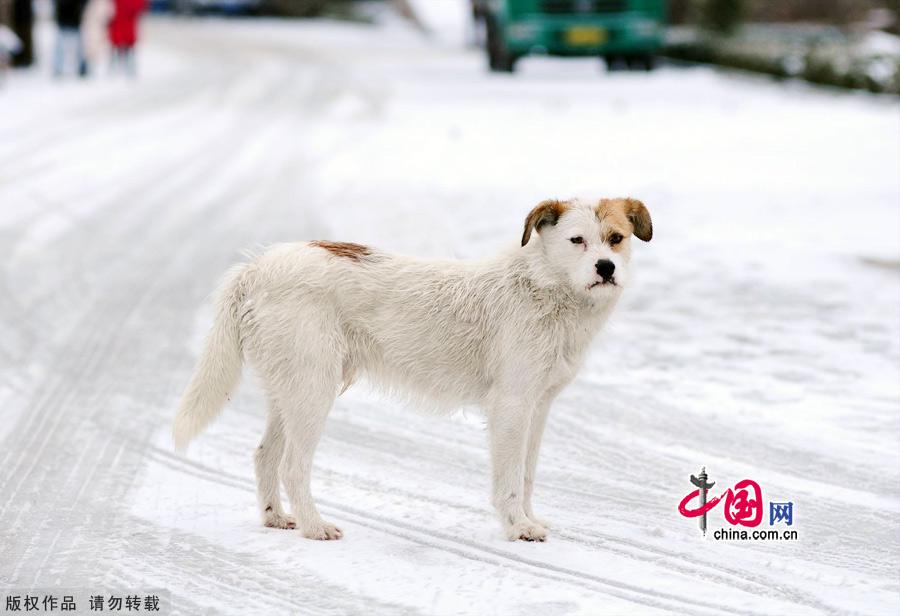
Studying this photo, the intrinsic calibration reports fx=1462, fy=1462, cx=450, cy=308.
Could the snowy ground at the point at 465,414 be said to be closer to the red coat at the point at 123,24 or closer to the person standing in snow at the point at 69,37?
the person standing in snow at the point at 69,37

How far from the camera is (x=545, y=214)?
18.8ft

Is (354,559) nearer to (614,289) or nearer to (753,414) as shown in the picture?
(614,289)

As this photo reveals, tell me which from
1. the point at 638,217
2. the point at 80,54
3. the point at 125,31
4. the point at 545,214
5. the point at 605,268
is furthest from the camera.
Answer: the point at 125,31

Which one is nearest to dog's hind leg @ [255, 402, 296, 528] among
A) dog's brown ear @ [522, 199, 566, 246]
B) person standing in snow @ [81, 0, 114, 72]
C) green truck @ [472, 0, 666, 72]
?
dog's brown ear @ [522, 199, 566, 246]

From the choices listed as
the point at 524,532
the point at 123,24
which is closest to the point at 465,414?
the point at 524,532

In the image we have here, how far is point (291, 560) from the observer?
561cm

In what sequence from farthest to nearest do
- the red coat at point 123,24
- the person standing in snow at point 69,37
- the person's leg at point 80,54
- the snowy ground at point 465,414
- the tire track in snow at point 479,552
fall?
the red coat at point 123,24 < the person's leg at point 80,54 < the person standing in snow at point 69,37 < the snowy ground at point 465,414 < the tire track in snow at point 479,552

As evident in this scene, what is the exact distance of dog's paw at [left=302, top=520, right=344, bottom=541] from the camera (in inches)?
230

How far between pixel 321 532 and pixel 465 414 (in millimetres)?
1298

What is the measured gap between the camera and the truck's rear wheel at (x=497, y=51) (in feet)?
88.5

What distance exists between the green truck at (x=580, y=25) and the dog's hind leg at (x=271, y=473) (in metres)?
20.0

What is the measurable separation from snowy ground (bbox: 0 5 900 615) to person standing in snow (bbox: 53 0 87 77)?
13.4ft

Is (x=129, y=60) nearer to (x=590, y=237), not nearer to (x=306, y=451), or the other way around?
(x=306, y=451)

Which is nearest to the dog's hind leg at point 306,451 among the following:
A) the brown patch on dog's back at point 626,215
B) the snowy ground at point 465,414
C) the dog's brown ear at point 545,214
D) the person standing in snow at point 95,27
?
the snowy ground at point 465,414
